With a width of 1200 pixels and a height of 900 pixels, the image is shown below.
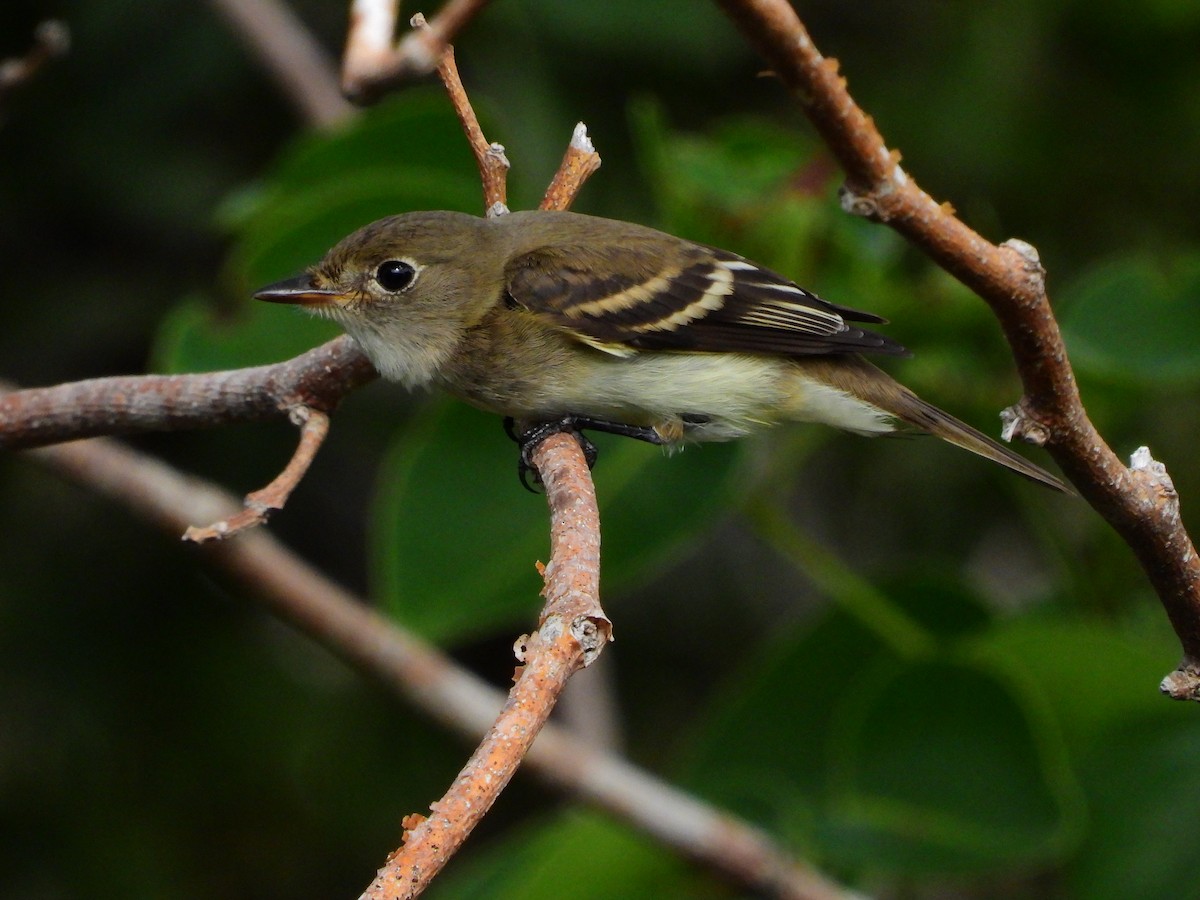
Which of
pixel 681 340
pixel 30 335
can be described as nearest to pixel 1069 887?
pixel 681 340

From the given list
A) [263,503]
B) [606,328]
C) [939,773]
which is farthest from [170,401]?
[939,773]

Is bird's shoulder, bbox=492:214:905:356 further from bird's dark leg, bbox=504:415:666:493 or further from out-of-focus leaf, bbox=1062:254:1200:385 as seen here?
out-of-focus leaf, bbox=1062:254:1200:385

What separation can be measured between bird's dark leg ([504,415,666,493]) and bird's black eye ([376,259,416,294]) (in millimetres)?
355

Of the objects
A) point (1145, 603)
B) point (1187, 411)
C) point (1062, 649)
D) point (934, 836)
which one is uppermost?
point (1187, 411)

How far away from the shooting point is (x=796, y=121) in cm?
480

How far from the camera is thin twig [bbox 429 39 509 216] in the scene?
2.32 m

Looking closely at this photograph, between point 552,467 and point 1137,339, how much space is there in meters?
1.62

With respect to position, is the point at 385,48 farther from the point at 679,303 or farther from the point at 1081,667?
the point at 1081,667

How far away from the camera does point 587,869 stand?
11.3 feet

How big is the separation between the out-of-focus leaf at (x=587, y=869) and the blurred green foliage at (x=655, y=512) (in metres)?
0.01

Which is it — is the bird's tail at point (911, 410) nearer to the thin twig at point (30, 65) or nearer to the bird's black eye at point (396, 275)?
the bird's black eye at point (396, 275)

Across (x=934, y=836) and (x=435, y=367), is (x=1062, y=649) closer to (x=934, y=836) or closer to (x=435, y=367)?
(x=934, y=836)

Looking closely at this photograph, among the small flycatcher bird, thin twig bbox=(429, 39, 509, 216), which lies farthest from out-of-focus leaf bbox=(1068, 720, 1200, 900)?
thin twig bbox=(429, 39, 509, 216)

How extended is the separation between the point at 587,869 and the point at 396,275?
1.49m
